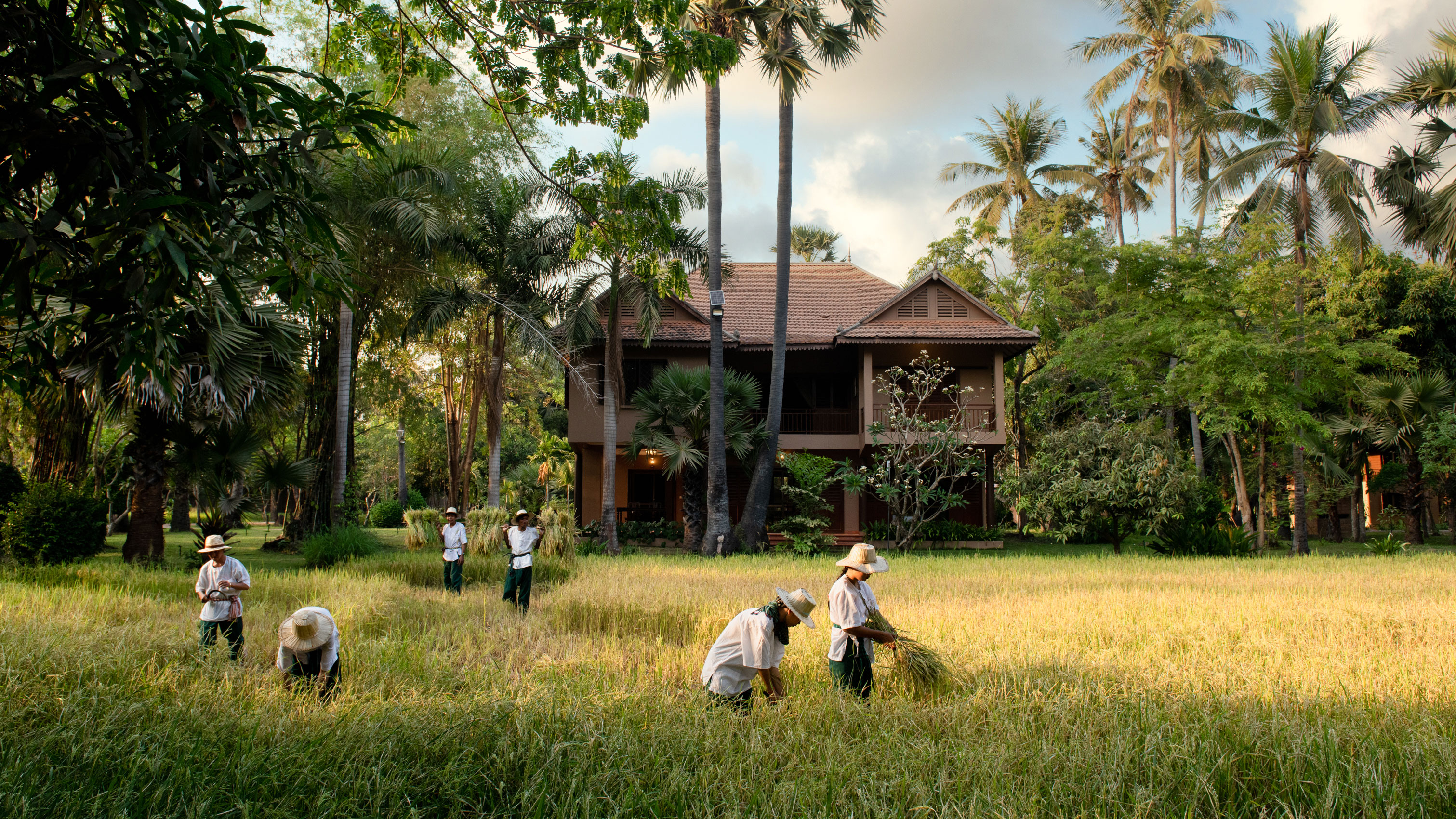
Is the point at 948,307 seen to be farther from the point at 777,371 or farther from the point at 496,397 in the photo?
the point at 496,397

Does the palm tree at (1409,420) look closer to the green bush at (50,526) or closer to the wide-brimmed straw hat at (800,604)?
the wide-brimmed straw hat at (800,604)

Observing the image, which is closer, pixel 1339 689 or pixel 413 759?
pixel 413 759

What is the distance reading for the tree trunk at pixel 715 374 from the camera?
20031 millimetres

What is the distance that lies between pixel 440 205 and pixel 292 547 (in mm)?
9280

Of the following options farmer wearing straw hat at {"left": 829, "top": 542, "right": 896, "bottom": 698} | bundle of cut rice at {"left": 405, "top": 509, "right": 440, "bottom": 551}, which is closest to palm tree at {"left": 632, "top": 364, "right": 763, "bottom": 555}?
bundle of cut rice at {"left": 405, "top": 509, "right": 440, "bottom": 551}

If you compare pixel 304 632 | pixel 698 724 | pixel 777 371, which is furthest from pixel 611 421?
pixel 698 724

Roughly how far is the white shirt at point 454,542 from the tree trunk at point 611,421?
7.44 metres

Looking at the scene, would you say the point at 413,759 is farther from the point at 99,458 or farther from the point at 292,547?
the point at 99,458

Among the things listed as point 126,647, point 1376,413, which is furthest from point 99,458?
point 1376,413

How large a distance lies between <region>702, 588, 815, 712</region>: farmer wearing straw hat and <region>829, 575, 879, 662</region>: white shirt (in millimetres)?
307

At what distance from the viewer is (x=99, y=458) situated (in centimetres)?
2131

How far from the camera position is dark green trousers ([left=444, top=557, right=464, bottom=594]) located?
12602mm

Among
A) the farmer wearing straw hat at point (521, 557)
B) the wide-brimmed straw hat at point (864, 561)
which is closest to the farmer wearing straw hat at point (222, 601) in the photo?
the farmer wearing straw hat at point (521, 557)

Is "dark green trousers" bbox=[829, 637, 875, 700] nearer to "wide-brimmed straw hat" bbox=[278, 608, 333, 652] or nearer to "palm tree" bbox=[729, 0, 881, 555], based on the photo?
"wide-brimmed straw hat" bbox=[278, 608, 333, 652]
